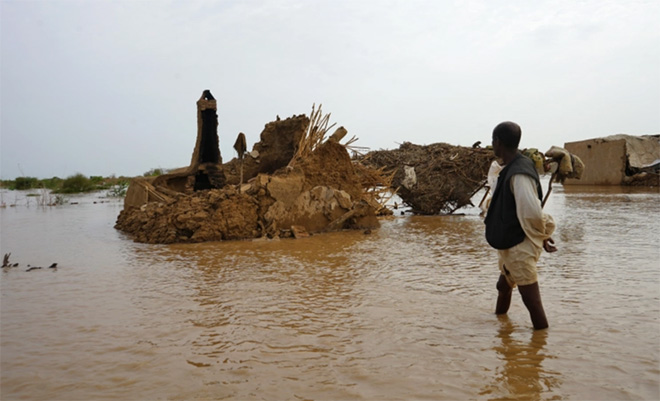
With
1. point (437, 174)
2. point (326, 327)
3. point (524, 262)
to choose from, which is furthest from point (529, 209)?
point (437, 174)

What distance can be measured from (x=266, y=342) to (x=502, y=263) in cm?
179

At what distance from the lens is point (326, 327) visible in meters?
3.73

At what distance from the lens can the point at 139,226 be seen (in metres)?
9.10

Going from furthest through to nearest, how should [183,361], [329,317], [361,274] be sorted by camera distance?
[361,274] < [329,317] < [183,361]

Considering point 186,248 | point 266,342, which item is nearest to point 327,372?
point 266,342

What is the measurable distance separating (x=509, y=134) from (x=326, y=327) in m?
1.96

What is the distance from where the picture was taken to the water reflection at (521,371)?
259cm

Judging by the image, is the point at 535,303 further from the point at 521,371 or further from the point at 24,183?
the point at 24,183

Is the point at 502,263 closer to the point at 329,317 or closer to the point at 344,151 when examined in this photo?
the point at 329,317

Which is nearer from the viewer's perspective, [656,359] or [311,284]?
[656,359]

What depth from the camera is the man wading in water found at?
341cm

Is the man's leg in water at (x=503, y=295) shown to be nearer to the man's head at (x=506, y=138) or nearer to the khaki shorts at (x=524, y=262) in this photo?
the khaki shorts at (x=524, y=262)

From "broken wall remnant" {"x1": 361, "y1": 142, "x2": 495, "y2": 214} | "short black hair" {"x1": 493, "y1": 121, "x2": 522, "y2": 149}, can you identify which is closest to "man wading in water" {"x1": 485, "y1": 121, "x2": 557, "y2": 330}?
"short black hair" {"x1": 493, "y1": 121, "x2": 522, "y2": 149}

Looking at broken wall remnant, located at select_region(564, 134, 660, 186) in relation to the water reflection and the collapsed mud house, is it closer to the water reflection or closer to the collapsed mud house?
the collapsed mud house
